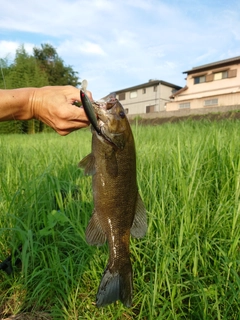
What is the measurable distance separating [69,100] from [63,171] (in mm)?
1439

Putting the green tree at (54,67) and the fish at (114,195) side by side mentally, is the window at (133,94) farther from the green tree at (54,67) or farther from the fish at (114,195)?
the fish at (114,195)

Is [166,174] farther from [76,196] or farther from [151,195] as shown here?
[76,196]

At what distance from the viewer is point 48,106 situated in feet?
4.70

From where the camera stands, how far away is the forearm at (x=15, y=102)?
1500 millimetres

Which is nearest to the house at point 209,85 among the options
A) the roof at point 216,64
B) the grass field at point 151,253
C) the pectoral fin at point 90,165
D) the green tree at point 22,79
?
the roof at point 216,64

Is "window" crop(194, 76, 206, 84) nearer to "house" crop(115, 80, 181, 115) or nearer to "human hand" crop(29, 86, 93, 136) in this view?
"house" crop(115, 80, 181, 115)

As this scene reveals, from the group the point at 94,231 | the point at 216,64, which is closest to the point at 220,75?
the point at 216,64

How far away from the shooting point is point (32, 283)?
161 cm

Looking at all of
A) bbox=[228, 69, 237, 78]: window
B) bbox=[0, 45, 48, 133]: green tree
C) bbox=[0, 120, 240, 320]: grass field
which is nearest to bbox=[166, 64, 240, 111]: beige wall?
bbox=[228, 69, 237, 78]: window

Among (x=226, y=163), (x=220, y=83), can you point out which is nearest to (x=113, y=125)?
(x=226, y=163)

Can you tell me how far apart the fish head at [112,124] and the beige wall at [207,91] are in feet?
71.7

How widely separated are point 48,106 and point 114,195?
0.72 metres

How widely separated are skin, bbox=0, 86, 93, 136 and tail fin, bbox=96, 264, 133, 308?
30.5 inches

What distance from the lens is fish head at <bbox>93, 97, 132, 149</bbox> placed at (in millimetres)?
960
